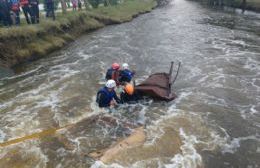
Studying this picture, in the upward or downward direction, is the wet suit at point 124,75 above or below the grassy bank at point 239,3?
below

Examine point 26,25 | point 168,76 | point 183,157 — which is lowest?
point 183,157

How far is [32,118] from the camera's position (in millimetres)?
12484

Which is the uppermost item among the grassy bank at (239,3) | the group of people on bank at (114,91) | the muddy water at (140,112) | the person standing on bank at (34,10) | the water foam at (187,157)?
the person standing on bank at (34,10)

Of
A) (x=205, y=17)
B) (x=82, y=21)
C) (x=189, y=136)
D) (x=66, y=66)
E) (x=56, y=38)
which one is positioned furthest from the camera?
(x=205, y=17)

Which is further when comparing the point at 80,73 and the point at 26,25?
the point at 26,25

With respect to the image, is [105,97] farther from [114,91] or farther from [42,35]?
[42,35]

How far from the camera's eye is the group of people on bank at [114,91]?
1217 cm

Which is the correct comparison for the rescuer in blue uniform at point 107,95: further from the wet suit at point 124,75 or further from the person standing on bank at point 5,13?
the person standing on bank at point 5,13

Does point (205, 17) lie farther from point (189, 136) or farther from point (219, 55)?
point (189, 136)

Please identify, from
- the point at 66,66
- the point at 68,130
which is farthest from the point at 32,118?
the point at 66,66

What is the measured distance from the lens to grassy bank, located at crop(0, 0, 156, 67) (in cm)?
1905

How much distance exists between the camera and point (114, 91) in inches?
495

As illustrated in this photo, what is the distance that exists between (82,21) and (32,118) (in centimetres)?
1902

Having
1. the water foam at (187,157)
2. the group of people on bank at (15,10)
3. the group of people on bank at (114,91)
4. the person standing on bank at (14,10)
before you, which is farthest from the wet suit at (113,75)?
the person standing on bank at (14,10)
